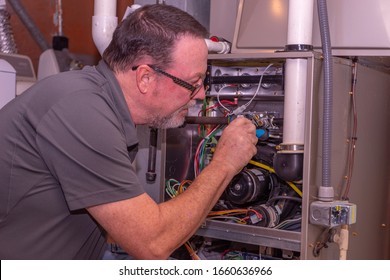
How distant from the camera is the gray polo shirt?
44.7 inches

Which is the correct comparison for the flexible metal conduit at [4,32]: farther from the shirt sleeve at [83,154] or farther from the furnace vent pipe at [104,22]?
the shirt sleeve at [83,154]

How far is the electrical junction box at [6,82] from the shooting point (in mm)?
1987

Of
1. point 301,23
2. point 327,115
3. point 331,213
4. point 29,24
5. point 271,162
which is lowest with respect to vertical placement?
point 331,213

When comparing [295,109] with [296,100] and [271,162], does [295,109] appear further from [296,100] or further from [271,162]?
[271,162]

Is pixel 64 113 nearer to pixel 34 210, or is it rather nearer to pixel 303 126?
pixel 34 210

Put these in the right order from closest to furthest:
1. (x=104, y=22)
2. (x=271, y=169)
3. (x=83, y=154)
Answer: (x=83, y=154)
(x=271, y=169)
(x=104, y=22)

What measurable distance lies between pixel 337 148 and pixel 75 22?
1.84 meters

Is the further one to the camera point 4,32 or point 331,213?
point 4,32

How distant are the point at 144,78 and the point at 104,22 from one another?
0.60 m

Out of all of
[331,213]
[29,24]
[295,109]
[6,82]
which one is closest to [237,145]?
[295,109]

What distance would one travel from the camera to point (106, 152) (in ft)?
3.76

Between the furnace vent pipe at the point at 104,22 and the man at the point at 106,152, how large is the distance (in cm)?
48

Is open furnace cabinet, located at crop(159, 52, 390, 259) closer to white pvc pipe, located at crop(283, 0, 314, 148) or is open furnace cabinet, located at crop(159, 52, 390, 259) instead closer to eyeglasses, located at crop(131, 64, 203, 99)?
white pvc pipe, located at crop(283, 0, 314, 148)

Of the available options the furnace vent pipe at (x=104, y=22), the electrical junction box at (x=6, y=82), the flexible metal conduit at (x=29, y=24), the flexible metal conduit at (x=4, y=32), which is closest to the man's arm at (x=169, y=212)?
the furnace vent pipe at (x=104, y=22)
